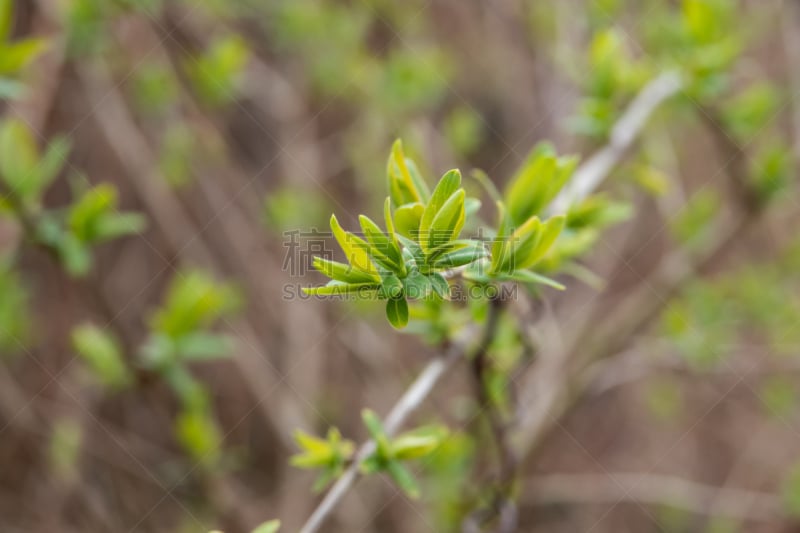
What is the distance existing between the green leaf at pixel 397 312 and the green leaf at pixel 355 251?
0.08 ft

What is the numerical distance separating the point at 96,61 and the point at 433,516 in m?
Result: 1.03

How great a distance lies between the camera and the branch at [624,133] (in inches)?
27.5

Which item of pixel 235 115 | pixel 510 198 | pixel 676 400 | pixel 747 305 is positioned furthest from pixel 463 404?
pixel 235 115

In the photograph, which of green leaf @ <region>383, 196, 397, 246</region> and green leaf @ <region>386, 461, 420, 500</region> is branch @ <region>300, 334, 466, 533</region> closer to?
green leaf @ <region>386, 461, 420, 500</region>

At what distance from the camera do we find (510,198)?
52 centimetres

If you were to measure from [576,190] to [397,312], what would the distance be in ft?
1.16

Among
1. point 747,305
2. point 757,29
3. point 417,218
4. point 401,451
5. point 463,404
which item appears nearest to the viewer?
point 417,218

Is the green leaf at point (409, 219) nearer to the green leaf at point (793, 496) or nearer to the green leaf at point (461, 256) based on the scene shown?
the green leaf at point (461, 256)

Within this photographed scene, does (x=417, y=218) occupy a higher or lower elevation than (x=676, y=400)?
higher

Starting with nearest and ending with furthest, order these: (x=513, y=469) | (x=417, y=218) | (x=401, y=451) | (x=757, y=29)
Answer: (x=417, y=218), (x=401, y=451), (x=513, y=469), (x=757, y=29)

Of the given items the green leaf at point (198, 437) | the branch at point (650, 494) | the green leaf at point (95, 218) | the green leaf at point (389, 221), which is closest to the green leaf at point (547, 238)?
the green leaf at point (389, 221)

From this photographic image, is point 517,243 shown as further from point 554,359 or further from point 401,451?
point 554,359

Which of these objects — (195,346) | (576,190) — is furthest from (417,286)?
(195,346)

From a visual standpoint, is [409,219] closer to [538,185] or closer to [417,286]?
[417,286]
